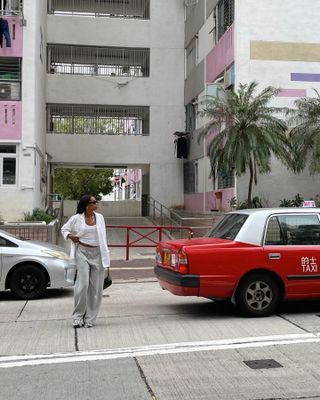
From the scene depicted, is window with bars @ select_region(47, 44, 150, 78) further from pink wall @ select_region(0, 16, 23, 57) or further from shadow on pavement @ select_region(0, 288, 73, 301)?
shadow on pavement @ select_region(0, 288, 73, 301)

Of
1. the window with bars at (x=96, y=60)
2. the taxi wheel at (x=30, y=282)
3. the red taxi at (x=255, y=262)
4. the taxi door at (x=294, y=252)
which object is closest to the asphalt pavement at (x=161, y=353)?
the red taxi at (x=255, y=262)

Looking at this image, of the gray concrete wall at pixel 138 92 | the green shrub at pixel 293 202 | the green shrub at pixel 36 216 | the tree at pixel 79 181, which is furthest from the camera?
the tree at pixel 79 181

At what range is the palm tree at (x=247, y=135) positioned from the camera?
677 inches

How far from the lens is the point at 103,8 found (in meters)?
30.4

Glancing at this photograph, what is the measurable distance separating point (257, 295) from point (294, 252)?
821 mm

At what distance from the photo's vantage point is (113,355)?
18.6 ft

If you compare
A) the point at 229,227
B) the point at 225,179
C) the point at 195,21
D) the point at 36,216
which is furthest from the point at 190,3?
the point at 229,227

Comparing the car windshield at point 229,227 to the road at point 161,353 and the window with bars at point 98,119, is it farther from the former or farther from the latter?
the window with bars at point 98,119

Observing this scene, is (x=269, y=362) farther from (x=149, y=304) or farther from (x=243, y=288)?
(x=149, y=304)

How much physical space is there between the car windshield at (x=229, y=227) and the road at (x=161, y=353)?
1.15 m

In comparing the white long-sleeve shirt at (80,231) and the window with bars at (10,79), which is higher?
the window with bars at (10,79)

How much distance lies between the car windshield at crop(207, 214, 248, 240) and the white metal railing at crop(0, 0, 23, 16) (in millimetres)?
14161

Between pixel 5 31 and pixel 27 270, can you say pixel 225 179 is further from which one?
pixel 27 270

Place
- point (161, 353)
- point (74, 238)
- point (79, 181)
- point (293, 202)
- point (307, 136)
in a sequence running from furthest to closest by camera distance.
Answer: point (79, 181), point (293, 202), point (307, 136), point (74, 238), point (161, 353)
